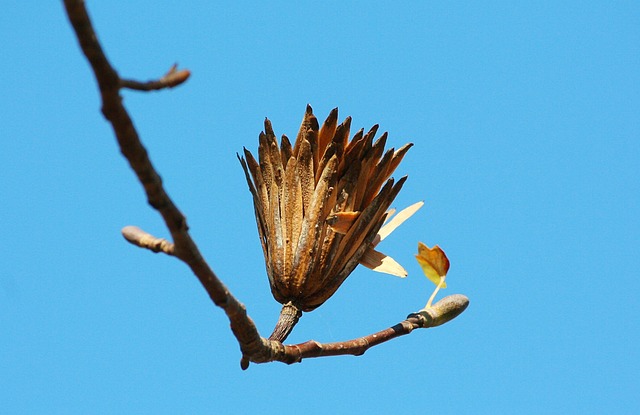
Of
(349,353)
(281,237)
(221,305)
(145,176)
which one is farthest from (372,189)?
(145,176)

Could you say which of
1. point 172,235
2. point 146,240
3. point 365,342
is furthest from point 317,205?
point 172,235

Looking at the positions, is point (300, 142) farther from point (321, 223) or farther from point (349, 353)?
point (349, 353)

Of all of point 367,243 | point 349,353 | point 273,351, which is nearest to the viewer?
point 273,351

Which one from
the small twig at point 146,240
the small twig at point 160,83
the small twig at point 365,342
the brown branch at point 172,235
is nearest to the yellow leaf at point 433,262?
the small twig at point 365,342

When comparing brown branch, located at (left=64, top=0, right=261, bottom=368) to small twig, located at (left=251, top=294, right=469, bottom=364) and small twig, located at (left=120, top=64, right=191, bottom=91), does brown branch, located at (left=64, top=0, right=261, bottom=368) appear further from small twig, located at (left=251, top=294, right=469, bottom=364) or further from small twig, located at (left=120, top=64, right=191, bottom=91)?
small twig, located at (left=251, top=294, right=469, bottom=364)

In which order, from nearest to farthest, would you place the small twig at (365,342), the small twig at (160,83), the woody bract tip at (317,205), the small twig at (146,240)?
the small twig at (160,83) < the small twig at (146,240) < the small twig at (365,342) < the woody bract tip at (317,205)

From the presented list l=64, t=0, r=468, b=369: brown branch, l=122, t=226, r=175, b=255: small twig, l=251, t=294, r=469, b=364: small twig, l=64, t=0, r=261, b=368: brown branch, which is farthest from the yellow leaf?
l=122, t=226, r=175, b=255: small twig

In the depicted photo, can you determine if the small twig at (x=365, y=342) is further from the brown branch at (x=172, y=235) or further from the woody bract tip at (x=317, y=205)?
the woody bract tip at (x=317, y=205)
